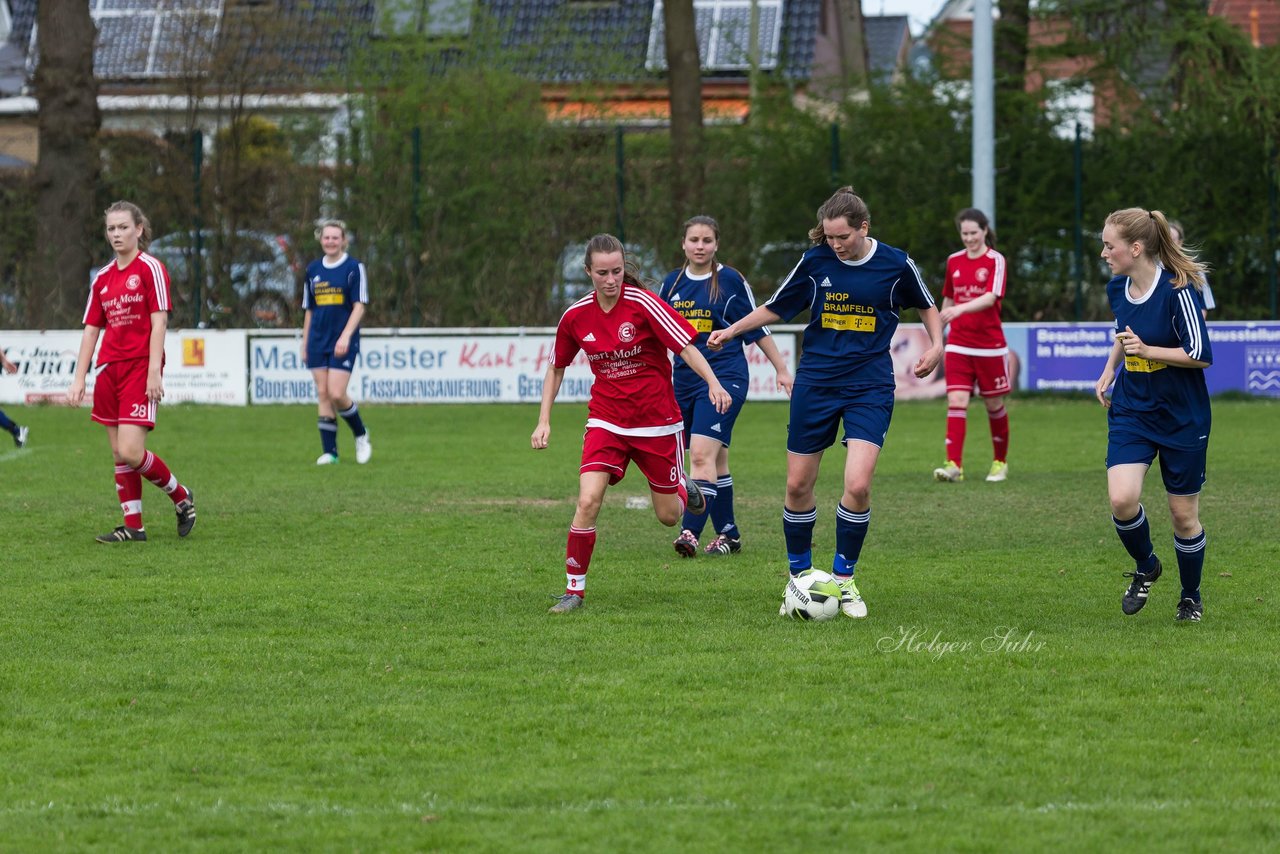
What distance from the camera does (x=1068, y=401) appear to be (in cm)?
2047

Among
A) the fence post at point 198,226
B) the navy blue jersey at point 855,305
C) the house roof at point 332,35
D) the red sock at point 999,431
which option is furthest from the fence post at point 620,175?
the navy blue jersey at point 855,305

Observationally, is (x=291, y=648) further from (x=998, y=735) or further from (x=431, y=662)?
(x=998, y=735)

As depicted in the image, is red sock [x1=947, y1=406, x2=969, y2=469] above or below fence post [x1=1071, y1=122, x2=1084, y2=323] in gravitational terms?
below

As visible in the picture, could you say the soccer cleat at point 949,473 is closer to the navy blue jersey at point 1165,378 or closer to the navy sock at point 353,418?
the navy sock at point 353,418

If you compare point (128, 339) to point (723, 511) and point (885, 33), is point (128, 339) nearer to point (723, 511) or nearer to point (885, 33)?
point (723, 511)

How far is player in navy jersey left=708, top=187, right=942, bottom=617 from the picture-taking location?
24.0 feet

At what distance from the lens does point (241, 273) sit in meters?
22.2

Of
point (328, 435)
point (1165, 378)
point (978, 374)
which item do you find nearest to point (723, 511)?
point (1165, 378)

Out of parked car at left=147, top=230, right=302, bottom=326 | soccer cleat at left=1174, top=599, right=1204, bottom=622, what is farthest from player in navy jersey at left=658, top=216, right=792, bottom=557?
parked car at left=147, top=230, right=302, bottom=326

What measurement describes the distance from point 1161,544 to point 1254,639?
8.97 feet

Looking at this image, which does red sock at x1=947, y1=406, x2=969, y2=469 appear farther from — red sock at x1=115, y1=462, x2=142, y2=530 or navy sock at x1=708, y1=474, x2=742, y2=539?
red sock at x1=115, y1=462, x2=142, y2=530

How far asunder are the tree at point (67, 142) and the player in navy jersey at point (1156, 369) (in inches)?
719

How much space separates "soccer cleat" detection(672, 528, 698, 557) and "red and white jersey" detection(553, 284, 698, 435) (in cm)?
150

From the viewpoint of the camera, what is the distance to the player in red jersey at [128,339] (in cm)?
948
